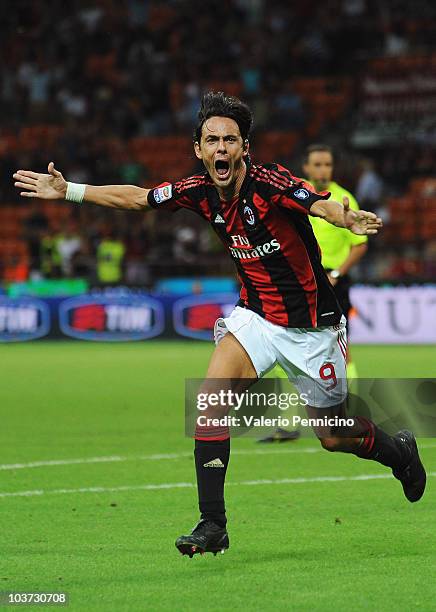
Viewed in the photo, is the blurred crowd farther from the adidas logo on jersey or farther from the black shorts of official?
the adidas logo on jersey

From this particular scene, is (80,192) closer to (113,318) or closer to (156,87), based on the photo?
(113,318)

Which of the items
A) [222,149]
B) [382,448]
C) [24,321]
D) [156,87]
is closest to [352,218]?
[222,149]

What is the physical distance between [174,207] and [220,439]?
1.23 meters

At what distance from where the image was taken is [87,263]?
2373cm

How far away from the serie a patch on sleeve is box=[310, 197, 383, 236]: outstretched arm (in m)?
0.98

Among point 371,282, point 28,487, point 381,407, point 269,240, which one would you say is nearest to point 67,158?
point 371,282

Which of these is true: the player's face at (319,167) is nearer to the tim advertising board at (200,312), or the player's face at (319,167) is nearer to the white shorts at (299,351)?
the white shorts at (299,351)

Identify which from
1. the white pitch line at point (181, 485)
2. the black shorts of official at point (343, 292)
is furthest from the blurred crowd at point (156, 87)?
the white pitch line at point (181, 485)

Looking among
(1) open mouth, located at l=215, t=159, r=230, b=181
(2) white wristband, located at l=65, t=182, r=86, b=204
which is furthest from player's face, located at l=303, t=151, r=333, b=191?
(1) open mouth, located at l=215, t=159, r=230, b=181

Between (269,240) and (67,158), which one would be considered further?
(67,158)

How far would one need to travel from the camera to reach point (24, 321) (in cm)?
2216

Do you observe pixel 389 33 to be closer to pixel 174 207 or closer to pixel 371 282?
pixel 371 282

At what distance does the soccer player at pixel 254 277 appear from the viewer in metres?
6.24

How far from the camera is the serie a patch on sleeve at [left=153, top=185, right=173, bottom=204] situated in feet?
21.6
